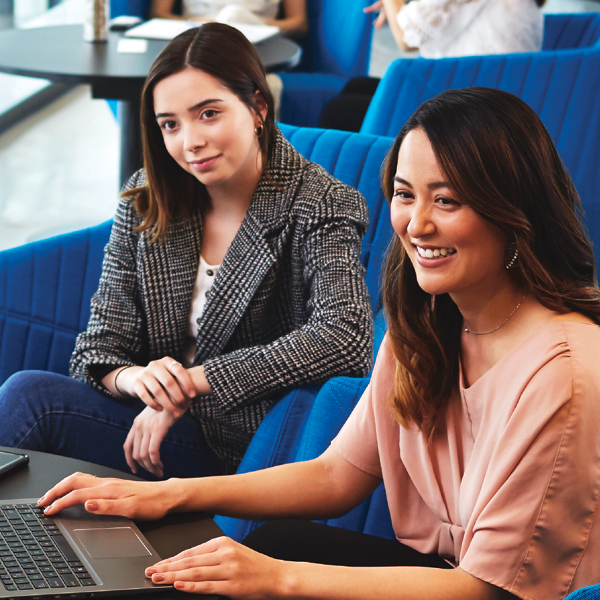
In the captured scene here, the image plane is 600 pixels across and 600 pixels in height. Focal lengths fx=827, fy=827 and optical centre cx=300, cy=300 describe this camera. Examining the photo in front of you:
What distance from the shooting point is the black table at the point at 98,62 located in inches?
106

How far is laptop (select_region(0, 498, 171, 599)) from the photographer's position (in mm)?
850

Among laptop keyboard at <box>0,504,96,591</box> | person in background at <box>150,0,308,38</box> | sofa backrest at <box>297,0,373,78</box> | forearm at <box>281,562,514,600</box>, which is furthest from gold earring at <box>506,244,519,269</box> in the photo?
sofa backrest at <box>297,0,373,78</box>

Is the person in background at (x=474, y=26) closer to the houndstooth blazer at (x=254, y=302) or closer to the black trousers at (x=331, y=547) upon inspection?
the houndstooth blazer at (x=254, y=302)

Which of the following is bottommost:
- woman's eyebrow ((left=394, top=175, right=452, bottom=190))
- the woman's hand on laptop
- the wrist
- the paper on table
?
the wrist

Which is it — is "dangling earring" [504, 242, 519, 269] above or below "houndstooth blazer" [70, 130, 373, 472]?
above

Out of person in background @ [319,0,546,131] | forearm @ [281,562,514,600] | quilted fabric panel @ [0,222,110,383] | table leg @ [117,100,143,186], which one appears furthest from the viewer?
table leg @ [117,100,143,186]

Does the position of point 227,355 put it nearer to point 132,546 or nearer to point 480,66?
point 132,546

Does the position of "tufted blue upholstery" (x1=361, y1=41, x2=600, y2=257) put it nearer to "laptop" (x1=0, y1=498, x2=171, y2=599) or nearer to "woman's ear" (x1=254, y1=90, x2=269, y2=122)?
"woman's ear" (x1=254, y1=90, x2=269, y2=122)

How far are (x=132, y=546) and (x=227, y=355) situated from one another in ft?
2.04

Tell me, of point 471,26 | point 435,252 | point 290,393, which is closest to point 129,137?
point 471,26

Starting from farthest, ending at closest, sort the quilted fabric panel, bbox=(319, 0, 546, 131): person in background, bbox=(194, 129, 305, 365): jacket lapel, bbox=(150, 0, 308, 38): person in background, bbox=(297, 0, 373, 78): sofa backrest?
bbox=(297, 0, 373, 78): sofa backrest < bbox=(150, 0, 308, 38): person in background < bbox=(319, 0, 546, 131): person in background < the quilted fabric panel < bbox=(194, 129, 305, 365): jacket lapel

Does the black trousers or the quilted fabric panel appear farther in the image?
the quilted fabric panel

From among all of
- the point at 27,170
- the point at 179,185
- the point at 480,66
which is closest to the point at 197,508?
the point at 179,185

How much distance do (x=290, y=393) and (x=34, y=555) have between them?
2.20 ft
